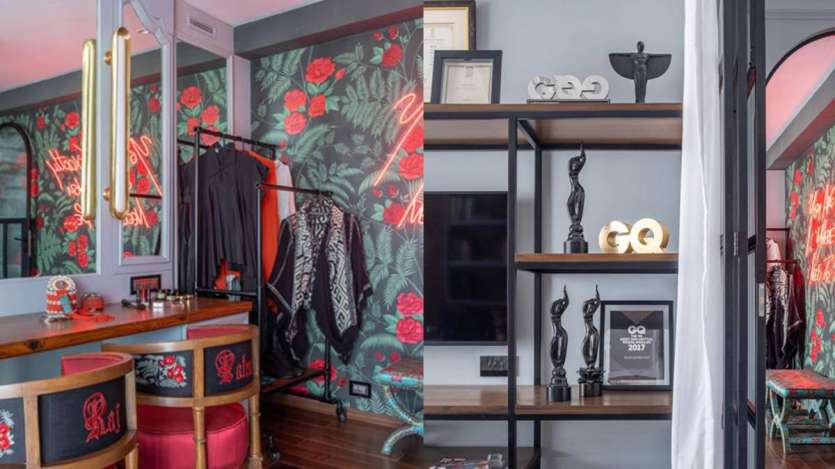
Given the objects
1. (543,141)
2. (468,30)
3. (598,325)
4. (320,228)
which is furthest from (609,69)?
(320,228)

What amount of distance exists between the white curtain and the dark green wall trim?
1732mm

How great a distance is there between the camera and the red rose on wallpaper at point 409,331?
10.9 feet

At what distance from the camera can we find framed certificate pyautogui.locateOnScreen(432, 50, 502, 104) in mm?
A: 1978

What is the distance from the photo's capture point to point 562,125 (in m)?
1.93

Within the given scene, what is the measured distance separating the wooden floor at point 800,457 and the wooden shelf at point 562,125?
0.91m

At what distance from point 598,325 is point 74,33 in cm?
249

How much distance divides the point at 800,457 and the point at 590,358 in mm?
622

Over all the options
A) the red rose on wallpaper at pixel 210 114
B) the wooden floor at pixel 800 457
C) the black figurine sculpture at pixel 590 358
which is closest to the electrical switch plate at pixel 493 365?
the black figurine sculpture at pixel 590 358

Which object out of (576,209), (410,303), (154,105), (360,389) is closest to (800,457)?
(576,209)

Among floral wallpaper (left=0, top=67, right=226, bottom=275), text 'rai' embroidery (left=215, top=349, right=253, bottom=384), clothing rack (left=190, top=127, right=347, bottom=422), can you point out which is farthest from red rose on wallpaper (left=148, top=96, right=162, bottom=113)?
text 'rai' embroidery (left=215, top=349, right=253, bottom=384)

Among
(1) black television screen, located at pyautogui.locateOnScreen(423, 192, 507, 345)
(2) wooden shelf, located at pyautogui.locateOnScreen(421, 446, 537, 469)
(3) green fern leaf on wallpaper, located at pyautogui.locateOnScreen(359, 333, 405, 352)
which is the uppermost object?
(1) black television screen, located at pyautogui.locateOnScreen(423, 192, 507, 345)

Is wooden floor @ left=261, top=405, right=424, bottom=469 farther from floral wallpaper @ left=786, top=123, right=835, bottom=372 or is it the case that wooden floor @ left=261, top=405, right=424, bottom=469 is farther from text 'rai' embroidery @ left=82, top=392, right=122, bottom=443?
floral wallpaper @ left=786, top=123, right=835, bottom=372

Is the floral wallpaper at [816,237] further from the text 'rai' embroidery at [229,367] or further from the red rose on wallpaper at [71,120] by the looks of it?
the red rose on wallpaper at [71,120]

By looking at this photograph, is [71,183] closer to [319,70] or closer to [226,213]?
[226,213]
